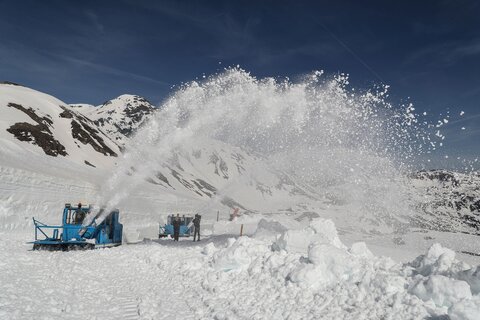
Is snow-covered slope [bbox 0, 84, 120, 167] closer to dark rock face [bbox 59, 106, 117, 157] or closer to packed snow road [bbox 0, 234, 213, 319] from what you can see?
dark rock face [bbox 59, 106, 117, 157]

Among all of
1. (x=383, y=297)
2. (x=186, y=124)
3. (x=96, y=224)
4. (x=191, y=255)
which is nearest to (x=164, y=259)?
(x=191, y=255)

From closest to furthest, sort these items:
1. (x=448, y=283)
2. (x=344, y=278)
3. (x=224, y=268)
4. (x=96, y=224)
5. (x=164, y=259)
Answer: (x=448, y=283) → (x=344, y=278) → (x=224, y=268) → (x=164, y=259) → (x=96, y=224)

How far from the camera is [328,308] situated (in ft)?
31.3

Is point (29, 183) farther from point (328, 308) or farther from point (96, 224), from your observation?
point (328, 308)

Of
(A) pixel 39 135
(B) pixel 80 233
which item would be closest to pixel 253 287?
(B) pixel 80 233

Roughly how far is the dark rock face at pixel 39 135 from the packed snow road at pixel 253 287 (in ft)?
190

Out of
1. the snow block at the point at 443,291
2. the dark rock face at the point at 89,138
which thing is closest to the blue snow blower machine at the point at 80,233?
the snow block at the point at 443,291

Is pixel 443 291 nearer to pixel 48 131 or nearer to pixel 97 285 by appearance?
pixel 97 285

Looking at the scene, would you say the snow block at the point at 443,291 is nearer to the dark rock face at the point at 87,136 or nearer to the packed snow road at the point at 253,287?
the packed snow road at the point at 253,287

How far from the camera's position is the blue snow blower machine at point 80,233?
20172 millimetres

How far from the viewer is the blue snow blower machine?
2017 centimetres

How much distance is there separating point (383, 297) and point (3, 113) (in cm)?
8134

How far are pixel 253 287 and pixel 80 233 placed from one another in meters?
13.6

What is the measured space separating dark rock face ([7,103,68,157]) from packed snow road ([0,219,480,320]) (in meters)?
58.0
